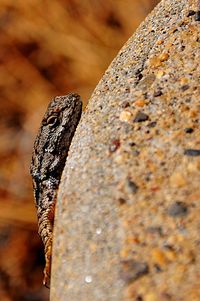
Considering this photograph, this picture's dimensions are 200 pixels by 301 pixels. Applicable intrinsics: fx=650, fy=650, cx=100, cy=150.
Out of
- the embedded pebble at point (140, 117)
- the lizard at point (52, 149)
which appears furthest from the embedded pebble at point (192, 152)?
the lizard at point (52, 149)

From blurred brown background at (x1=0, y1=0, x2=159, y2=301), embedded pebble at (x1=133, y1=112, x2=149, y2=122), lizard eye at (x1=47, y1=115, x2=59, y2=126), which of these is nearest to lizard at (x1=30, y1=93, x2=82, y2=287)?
lizard eye at (x1=47, y1=115, x2=59, y2=126)

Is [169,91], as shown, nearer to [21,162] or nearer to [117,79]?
[117,79]

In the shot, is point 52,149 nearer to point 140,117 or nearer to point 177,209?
point 140,117

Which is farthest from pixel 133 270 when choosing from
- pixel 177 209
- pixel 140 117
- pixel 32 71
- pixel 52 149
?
pixel 32 71

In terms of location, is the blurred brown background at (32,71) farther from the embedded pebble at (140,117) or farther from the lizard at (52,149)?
the embedded pebble at (140,117)

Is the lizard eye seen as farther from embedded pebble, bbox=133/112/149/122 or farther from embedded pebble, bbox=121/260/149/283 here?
embedded pebble, bbox=121/260/149/283

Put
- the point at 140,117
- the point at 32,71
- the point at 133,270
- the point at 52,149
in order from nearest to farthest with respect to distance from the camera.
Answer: the point at 133,270
the point at 140,117
the point at 52,149
the point at 32,71
